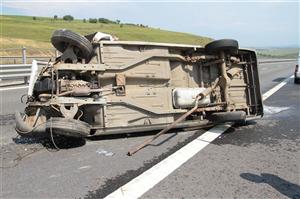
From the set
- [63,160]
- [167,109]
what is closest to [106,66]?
[167,109]

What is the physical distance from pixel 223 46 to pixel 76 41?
8.83 ft

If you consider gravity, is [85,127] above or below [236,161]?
above

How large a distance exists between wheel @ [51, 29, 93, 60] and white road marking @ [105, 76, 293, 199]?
2.12 meters

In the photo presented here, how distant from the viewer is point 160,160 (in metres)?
5.51

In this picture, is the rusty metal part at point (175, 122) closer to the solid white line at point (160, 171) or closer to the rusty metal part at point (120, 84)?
the solid white line at point (160, 171)

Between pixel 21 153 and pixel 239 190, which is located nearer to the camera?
pixel 239 190

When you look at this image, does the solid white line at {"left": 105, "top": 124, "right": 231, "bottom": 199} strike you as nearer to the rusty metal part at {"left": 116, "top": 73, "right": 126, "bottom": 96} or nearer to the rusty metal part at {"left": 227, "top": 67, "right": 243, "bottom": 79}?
the rusty metal part at {"left": 116, "top": 73, "right": 126, "bottom": 96}

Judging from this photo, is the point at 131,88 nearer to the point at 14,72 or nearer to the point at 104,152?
the point at 104,152

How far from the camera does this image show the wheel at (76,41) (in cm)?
636

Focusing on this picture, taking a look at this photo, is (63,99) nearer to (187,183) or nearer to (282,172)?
(187,183)

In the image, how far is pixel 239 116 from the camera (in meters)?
7.29

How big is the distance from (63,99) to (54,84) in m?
0.27

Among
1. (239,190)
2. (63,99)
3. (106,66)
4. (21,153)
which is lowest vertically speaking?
(239,190)

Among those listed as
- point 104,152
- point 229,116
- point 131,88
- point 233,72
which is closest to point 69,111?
point 104,152
